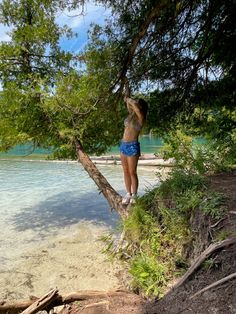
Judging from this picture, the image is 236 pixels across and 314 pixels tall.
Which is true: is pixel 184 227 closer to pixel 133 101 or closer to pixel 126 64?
→ pixel 133 101

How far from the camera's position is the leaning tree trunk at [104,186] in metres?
6.76

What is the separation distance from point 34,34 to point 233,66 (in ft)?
16.3

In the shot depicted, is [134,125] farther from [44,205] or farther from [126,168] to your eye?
[44,205]

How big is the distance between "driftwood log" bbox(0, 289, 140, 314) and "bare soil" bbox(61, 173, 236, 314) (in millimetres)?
95

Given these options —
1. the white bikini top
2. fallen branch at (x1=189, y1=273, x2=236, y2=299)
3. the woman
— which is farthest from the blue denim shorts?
fallen branch at (x1=189, y1=273, x2=236, y2=299)

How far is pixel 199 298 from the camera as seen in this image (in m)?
A: 2.80

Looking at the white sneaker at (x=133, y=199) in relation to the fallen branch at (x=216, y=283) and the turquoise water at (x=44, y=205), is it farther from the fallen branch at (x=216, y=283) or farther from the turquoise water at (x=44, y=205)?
the fallen branch at (x=216, y=283)

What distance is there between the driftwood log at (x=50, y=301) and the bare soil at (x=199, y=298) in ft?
0.31

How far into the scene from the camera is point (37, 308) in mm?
3754

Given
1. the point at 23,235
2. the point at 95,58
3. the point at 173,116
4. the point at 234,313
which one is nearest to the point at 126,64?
the point at 95,58

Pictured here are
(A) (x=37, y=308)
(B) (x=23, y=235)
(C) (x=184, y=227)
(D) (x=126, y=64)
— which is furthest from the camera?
(B) (x=23, y=235)

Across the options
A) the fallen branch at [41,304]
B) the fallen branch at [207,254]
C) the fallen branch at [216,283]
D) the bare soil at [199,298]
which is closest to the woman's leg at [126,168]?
the bare soil at [199,298]

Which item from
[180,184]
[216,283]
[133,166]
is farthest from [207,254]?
[133,166]

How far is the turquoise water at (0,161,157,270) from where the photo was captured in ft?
32.8
